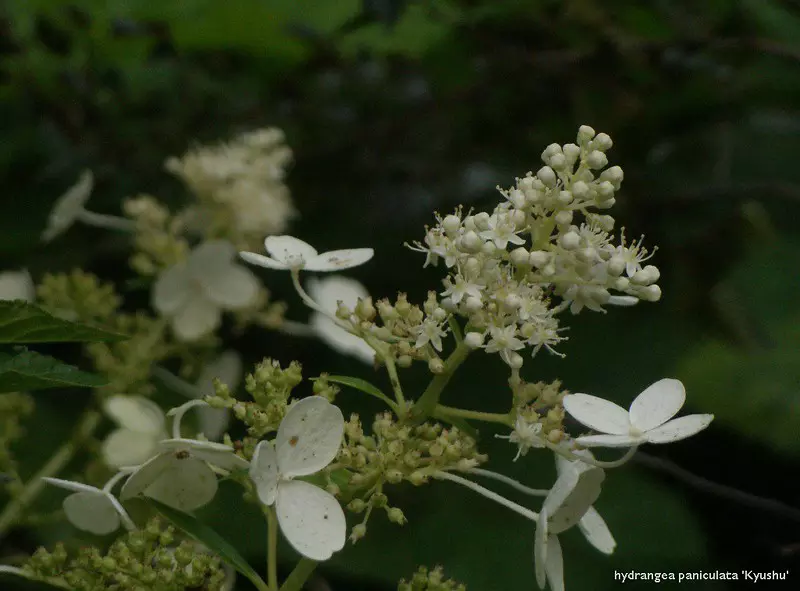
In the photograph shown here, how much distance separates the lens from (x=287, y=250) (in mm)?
1105

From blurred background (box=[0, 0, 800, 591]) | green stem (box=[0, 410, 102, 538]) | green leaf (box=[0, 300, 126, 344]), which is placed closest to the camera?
green leaf (box=[0, 300, 126, 344])

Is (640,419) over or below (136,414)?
over

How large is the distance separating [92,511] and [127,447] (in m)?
0.22

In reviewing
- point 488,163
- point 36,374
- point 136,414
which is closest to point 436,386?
point 36,374

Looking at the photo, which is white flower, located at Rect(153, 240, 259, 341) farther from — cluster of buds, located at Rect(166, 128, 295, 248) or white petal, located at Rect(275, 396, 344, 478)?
white petal, located at Rect(275, 396, 344, 478)

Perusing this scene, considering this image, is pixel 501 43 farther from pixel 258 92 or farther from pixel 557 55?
pixel 258 92

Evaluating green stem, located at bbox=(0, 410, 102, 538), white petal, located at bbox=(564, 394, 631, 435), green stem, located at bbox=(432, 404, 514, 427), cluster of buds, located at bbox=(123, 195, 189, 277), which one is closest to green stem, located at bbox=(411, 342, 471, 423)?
green stem, located at bbox=(432, 404, 514, 427)

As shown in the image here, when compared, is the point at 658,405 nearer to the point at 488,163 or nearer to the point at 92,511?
the point at 92,511

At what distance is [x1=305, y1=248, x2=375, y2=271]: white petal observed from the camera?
1.06 m

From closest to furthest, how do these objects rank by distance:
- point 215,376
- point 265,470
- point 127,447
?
point 265,470 < point 127,447 < point 215,376

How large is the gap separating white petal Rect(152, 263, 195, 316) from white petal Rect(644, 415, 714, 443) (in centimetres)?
85

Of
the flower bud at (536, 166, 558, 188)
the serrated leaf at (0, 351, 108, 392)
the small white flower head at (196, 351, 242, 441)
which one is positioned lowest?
the small white flower head at (196, 351, 242, 441)

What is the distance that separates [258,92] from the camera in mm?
2084

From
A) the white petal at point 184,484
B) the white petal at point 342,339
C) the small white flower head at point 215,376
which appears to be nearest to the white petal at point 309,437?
the white petal at point 184,484
